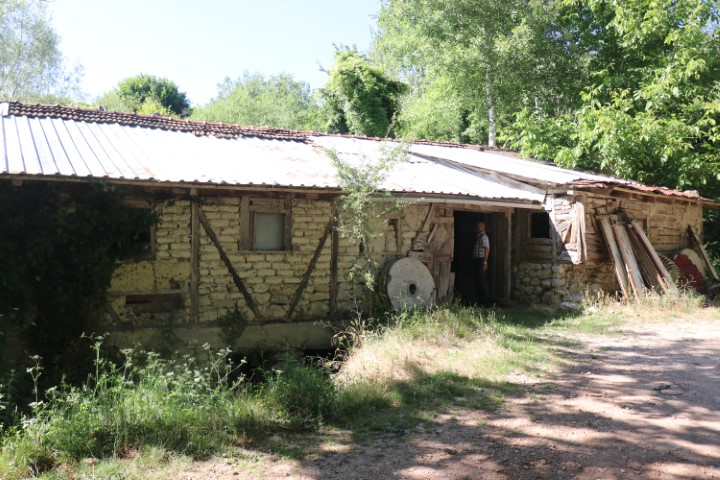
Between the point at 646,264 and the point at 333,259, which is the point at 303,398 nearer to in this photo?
the point at 333,259

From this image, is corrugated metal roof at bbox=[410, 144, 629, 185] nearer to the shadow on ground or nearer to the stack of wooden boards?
the stack of wooden boards

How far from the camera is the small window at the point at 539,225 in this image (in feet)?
38.8

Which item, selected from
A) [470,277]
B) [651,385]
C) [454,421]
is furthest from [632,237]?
[454,421]

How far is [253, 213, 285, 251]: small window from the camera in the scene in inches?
337

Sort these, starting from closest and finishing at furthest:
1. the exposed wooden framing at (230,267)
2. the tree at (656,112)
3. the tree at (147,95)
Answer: the exposed wooden framing at (230,267) < the tree at (656,112) < the tree at (147,95)

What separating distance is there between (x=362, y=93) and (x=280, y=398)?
17140 mm

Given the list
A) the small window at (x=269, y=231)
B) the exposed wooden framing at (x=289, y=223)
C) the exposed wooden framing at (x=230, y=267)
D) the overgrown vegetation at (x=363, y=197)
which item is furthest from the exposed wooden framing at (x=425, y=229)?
the exposed wooden framing at (x=230, y=267)

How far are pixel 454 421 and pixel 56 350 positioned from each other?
5062mm

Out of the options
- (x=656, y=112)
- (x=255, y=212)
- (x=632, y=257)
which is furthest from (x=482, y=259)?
(x=656, y=112)

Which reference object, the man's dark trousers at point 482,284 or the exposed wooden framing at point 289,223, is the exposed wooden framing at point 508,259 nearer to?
the man's dark trousers at point 482,284

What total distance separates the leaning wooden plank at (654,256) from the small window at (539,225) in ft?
5.54

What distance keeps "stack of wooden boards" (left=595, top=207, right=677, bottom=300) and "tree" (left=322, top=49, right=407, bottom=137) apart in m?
10.7

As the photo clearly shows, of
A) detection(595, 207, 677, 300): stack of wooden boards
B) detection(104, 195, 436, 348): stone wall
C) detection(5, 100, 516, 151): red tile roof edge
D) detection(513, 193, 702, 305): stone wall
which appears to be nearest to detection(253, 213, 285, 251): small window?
detection(104, 195, 436, 348): stone wall

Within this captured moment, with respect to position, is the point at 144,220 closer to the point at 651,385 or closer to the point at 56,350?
the point at 56,350
